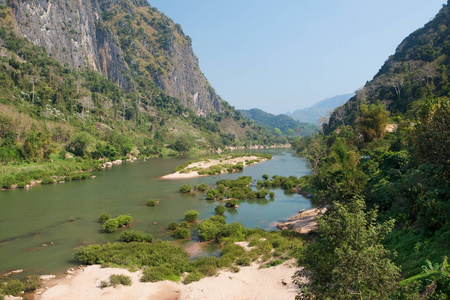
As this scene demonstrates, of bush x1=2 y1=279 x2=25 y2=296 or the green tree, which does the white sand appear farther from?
the green tree

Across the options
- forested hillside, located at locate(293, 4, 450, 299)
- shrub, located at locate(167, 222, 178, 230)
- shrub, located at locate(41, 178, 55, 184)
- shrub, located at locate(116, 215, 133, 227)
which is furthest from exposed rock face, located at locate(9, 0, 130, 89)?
forested hillside, located at locate(293, 4, 450, 299)

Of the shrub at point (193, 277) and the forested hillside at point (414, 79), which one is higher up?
the forested hillside at point (414, 79)

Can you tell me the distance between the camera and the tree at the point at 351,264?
8.45 metres

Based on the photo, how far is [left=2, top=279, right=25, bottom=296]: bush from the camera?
18.6 meters

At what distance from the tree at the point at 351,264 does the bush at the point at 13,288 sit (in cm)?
1903

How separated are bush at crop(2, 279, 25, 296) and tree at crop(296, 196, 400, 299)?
19028 mm

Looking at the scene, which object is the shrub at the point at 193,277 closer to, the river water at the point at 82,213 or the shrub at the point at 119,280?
the shrub at the point at 119,280

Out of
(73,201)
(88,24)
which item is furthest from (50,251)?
(88,24)

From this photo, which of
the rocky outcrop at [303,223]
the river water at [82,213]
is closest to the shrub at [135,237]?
the river water at [82,213]

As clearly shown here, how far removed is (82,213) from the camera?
132 feet

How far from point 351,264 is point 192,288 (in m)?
13.5

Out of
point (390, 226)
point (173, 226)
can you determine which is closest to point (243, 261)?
point (173, 226)

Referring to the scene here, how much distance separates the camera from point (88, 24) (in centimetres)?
18000

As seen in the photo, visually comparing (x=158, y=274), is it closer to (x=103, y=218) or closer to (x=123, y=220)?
(x=123, y=220)
